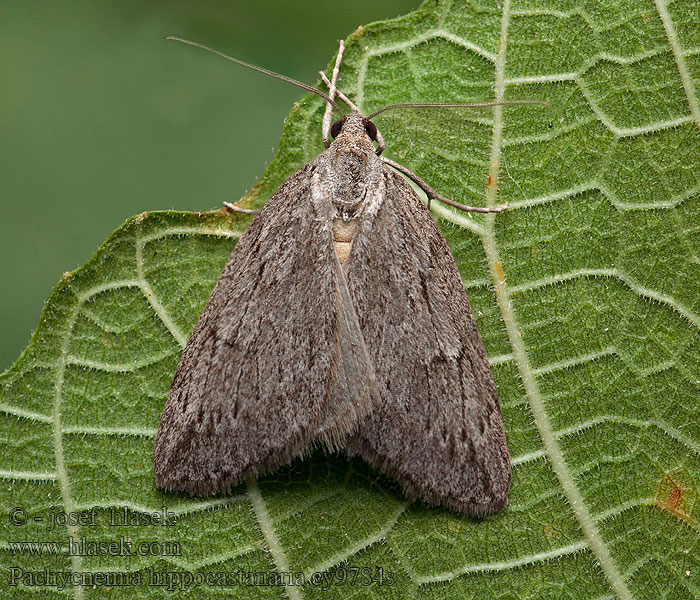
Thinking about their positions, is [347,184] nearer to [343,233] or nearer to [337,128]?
[343,233]

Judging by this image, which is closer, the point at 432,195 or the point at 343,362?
the point at 343,362

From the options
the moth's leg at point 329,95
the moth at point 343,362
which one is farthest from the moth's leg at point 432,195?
the moth's leg at point 329,95

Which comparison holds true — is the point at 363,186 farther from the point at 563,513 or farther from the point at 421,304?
the point at 563,513

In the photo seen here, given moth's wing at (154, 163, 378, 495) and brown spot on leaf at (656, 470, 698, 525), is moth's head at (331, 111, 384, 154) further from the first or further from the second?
brown spot on leaf at (656, 470, 698, 525)

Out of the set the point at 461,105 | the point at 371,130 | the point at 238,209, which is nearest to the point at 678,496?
the point at 461,105

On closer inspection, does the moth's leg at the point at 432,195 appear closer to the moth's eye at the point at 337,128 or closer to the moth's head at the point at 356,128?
the moth's head at the point at 356,128

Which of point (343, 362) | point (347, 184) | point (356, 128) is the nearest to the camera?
point (343, 362)

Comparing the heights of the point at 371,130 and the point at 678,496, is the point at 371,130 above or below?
above
